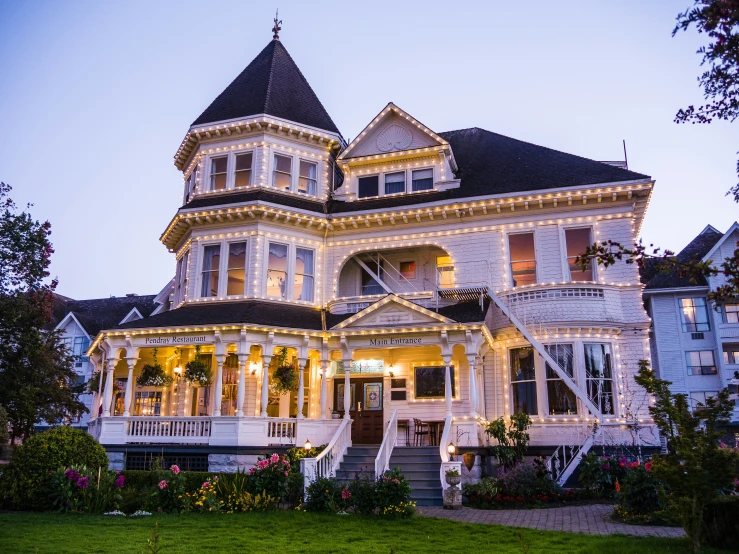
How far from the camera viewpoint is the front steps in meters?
16.8

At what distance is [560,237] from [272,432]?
1167 centimetres

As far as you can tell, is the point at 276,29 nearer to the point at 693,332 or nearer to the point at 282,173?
the point at 282,173

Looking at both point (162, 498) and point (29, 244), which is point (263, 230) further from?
point (162, 498)

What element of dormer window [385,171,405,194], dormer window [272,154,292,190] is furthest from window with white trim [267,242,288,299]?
dormer window [385,171,405,194]

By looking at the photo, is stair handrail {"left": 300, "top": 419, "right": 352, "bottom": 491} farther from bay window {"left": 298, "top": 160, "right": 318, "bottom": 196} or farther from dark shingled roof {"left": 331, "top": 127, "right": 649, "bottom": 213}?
bay window {"left": 298, "top": 160, "right": 318, "bottom": 196}

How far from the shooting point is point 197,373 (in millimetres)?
22031

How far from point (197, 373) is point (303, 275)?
5.32 m

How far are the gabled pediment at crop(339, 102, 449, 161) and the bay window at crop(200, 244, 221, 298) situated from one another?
6.05 m

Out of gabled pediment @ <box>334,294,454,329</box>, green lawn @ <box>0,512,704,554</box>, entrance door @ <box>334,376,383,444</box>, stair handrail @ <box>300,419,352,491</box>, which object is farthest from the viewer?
entrance door @ <box>334,376,383,444</box>

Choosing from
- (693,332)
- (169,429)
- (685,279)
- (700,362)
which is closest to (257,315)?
(169,429)

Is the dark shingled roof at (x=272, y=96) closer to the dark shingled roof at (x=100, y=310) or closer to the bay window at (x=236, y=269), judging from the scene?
the bay window at (x=236, y=269)

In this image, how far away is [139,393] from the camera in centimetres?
2647

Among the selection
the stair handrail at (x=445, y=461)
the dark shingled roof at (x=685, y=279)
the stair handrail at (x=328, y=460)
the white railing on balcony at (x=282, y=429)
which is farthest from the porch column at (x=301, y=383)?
the dark shingled roof at (x=685, y=279)

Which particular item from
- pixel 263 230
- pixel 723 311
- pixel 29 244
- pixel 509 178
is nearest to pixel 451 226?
pixel 509 178
